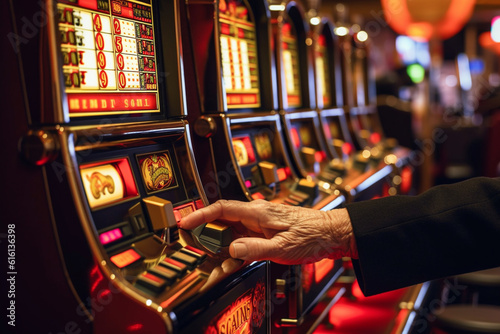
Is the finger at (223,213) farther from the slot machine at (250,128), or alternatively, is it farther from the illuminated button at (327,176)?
the illuminated button at (327,176)

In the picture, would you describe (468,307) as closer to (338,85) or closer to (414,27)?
(338,85)

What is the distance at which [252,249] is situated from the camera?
1.19 m

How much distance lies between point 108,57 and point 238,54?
0.81m

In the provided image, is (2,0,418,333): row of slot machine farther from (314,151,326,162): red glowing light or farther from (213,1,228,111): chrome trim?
(314,151,326,162): red glowing light

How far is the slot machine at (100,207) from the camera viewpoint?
100cm

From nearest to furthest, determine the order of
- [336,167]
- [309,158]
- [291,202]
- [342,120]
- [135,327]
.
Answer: [135,327] → [291,202] → [309,158] → [336,167] → [342,120]

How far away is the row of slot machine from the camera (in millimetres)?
1014

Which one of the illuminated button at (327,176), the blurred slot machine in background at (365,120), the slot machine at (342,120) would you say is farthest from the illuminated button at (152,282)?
the blurred slot machine in background at (365,120)

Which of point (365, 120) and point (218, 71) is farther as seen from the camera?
point (365, 120)

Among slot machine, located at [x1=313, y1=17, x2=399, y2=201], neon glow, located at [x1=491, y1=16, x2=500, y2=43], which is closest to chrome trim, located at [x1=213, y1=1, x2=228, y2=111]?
slot machine, located at [x1=313, y1=17, x2=399, y2=201]

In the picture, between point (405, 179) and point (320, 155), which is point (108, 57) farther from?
point (405, 179)

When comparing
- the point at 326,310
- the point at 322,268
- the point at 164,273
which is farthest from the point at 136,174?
the point at 326,310

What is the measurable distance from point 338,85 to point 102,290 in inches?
105

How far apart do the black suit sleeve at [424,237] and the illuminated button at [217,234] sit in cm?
31
